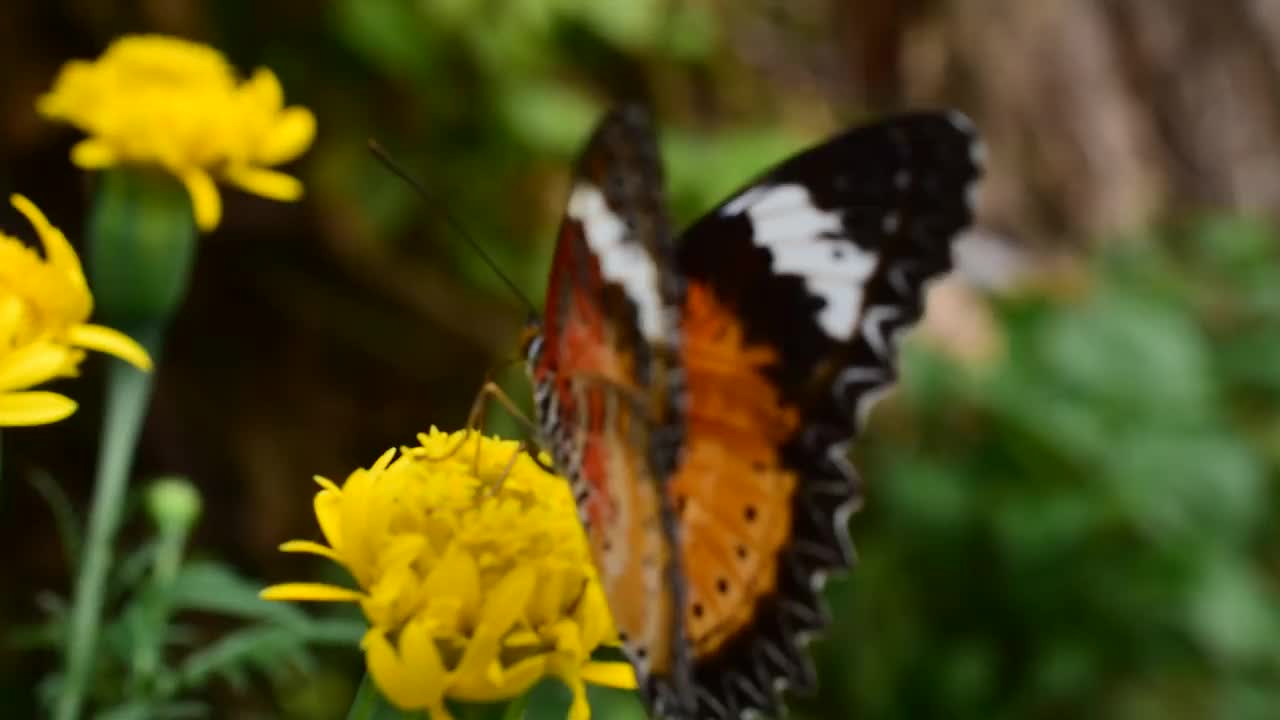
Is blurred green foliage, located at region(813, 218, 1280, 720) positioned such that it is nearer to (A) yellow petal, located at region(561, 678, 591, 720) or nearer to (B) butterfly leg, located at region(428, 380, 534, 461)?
(B) butterfly leg, located at region(428, 380, 534, 461)

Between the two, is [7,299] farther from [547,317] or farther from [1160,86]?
[1160,86]

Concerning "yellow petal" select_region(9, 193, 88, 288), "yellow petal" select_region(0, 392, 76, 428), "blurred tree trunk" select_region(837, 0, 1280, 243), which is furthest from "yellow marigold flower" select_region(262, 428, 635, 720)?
"blurred tree trunk" select_region(837, 0, 1280, 243)

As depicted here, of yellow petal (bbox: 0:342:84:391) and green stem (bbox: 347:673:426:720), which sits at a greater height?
yellow petal (bbox: 0:342:84:391)

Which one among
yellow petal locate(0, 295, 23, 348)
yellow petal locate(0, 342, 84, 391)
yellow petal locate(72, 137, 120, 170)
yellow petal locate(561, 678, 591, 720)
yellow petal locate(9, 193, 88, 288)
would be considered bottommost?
yellow petal locate(561, 678, 591, 720)

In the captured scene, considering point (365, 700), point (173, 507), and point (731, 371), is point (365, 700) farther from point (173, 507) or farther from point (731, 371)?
point (173, 507)

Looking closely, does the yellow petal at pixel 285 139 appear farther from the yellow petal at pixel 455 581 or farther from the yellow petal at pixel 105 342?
the yellow petal at pixel 455 581

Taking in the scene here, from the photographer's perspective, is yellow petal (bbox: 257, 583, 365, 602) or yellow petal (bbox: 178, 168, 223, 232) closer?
yellow petal (bbox: 257, 583, 365, 602)

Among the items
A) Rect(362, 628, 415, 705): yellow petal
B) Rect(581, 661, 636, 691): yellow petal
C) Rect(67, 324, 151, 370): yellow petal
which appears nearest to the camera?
Rect(362, 628, 415, 705): yellow petal

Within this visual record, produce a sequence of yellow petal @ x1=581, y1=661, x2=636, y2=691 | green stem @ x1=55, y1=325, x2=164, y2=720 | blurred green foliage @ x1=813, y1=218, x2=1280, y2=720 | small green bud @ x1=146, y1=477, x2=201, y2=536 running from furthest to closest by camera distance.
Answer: blurred green foliage @ x1=813, y1=218, x2=1280, y2=720 < small green bud @ x1=146, y1=477, x2=201, y2=536 < green stem @ x1=55, y1=325, x2=164, y2=720 < yellow petal @ x1=581, y1=661, x2=636, y2=691
